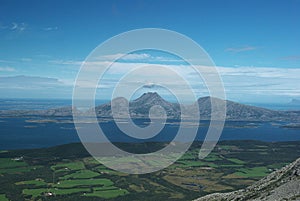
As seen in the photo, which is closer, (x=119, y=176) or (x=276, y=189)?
(x=276, y=189)

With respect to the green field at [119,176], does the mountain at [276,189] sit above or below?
above

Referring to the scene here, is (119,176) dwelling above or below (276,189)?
below

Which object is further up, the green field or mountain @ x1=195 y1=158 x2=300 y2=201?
mountain @ x1=195 y1=158 x2=300 y2=201

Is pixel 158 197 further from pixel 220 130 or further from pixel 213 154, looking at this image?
pixel 220 130

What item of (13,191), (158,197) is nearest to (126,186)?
(158,197)

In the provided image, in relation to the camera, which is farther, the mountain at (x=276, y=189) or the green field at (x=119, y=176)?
the green field at (x=119, y=176)
